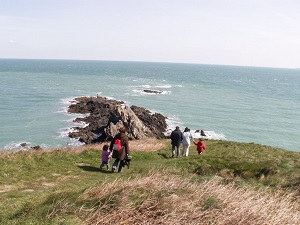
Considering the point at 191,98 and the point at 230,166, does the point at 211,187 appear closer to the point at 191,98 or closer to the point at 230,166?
the point at 230,166

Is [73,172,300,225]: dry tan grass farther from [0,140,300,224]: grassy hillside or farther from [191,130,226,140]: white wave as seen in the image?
[191,130,226,140]: white wave

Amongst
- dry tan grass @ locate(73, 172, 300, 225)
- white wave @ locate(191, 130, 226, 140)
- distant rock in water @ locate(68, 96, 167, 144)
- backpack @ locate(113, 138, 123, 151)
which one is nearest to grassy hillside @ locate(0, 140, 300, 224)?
dry tan grass @ locate(73, 172, 300, 225)

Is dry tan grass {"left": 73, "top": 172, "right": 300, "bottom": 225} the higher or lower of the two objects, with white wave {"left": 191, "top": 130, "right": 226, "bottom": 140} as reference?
higher

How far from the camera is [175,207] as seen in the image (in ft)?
23.9

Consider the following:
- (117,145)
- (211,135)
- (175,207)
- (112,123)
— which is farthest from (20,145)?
(175,207)

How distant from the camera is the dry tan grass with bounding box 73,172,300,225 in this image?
22.6 feet

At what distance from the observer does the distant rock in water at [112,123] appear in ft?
139

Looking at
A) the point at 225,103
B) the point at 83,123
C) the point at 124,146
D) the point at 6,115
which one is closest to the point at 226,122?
the point at 225,103

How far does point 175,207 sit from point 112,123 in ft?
120

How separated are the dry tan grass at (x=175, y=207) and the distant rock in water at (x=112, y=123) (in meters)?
24.6

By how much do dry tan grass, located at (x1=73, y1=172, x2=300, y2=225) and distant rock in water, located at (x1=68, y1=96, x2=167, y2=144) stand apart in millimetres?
24563

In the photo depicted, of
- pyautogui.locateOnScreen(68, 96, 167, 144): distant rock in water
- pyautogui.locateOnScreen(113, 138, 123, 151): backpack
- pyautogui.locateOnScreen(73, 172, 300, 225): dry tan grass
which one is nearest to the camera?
pyautogui.locateOnScreen(73, 172, 300, 225): dry tan grass

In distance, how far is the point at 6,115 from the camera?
182 feet

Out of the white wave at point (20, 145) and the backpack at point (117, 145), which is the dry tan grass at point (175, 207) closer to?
the backpack at point (117, 145)
